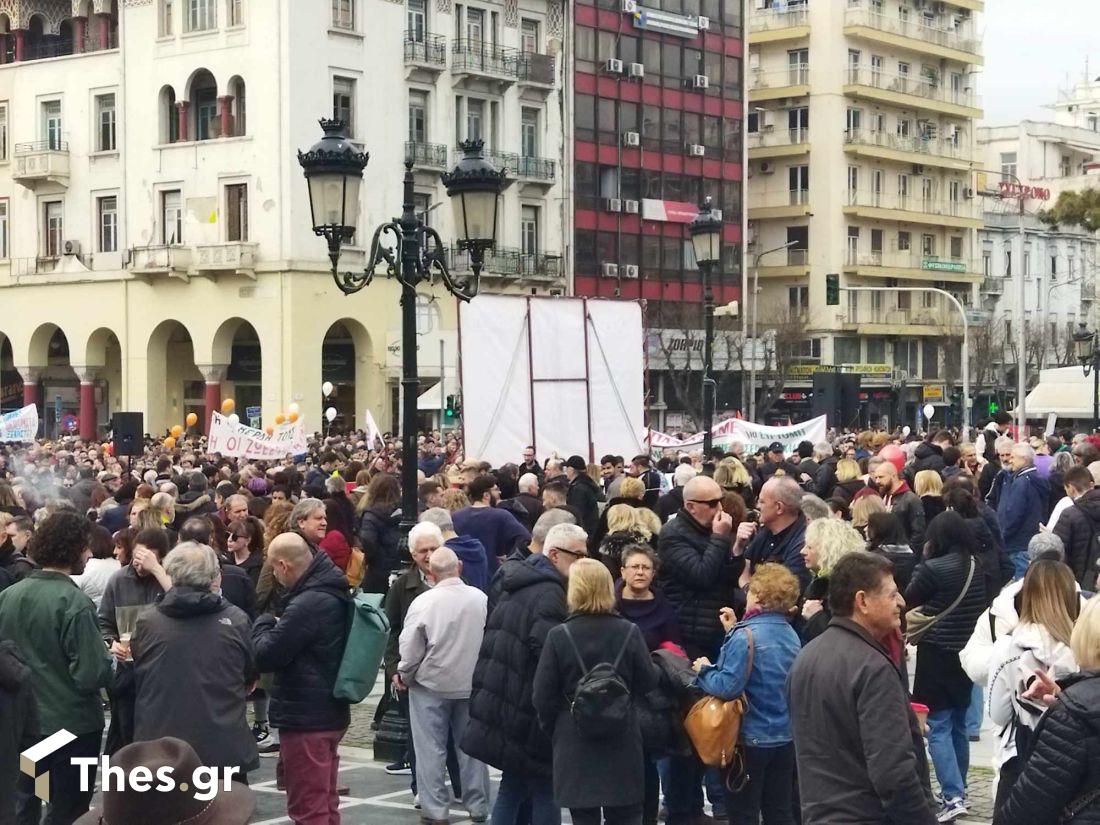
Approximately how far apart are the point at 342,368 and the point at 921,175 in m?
31.1

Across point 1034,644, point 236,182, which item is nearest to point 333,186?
point 1034,644

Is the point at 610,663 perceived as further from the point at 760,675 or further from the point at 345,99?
the point at 345,99

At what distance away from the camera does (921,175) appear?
74.9 m

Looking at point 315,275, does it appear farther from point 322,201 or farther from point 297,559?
point 297,559

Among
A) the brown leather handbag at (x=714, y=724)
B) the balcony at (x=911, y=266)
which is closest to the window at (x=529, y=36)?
the balcony at (x=911, y=266)

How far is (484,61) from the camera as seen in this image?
5512 cm

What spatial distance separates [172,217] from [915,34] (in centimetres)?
3425

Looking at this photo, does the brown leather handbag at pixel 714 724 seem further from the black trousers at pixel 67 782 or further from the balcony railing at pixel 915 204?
the balcony railing at pixel 915 204

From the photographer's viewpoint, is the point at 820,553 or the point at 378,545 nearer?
the point at 820,553

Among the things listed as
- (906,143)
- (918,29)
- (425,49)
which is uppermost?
(918,29)

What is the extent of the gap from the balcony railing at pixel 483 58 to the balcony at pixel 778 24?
1805cm

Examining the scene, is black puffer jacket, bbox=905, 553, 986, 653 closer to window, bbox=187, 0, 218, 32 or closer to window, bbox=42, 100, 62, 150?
window, bbox=187, 0, 218, 32

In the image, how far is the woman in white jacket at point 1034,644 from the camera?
23.8ft

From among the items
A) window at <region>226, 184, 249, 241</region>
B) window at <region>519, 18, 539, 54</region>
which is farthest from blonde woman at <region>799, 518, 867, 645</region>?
window at <region>519, 18, 539, 54</region>
